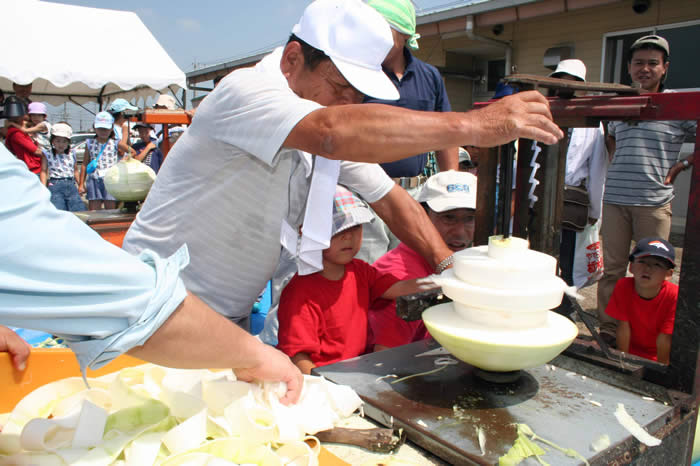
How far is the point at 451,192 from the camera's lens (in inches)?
96.5

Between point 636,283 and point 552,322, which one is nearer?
point 552,322

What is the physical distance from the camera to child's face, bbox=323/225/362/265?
202 centimetres

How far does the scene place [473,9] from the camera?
26.1 ft

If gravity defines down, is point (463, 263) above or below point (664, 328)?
above

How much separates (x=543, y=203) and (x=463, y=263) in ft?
1.66

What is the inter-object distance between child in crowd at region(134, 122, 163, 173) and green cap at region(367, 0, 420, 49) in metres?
4.90

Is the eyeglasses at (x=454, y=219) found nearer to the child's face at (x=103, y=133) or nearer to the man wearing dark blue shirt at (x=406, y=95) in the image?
the man wearing dark blue shirt at (x=406, y=95)

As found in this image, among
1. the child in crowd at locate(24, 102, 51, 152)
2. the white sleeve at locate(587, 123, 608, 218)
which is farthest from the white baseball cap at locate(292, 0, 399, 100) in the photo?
the child in crowd at locate(24, 102, 51, 152)

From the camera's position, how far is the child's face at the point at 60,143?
678cm

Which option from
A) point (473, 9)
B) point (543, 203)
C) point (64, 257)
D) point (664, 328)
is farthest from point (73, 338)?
point (473, 9)

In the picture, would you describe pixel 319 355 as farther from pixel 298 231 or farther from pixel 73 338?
pixel 73 338

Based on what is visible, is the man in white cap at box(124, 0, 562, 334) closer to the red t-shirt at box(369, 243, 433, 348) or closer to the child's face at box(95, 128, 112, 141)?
the red t-shirt at box(369, 243, 433, 348)

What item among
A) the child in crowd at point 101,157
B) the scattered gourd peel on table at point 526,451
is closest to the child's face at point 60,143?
the child in crowd at point 101,157

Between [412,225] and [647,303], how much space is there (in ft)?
5.48
